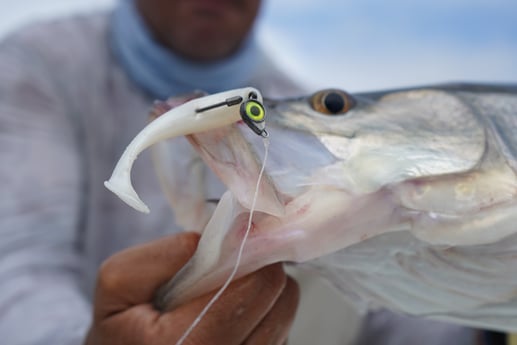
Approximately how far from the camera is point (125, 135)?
4.28 ft

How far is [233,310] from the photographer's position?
49 centimetres

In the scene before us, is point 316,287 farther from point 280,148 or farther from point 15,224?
point 280,148

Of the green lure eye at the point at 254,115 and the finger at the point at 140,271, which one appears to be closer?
the green lure eye at the point at 254,115

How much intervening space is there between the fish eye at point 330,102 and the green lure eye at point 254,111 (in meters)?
0.10

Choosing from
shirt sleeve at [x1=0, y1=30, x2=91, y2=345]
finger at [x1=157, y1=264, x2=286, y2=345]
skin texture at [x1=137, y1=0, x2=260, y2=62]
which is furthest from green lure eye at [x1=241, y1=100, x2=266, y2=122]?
skin texture at [x1=137, y1=0, x2=260, y2=62]

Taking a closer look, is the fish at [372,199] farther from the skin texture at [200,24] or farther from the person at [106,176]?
the skin texture at [200,24]

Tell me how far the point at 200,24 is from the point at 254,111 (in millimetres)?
1032

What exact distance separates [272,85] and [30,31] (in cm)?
66

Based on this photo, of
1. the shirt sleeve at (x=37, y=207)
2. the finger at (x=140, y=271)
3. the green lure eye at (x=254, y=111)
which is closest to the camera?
the green lure eye at (x=254, y=111)

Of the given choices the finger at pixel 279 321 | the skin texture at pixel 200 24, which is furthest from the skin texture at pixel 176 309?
the skin texture at pixel 200 24

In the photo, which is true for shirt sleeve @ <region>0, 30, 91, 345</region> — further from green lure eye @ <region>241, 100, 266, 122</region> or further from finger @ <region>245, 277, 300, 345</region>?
green lure eye @ <region>241, 100, 266, 122</region>

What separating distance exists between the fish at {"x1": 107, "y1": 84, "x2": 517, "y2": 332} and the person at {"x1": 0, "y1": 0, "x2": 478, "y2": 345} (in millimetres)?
40

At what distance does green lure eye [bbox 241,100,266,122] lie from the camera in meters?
0.41

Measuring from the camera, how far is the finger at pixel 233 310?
1.57 ft
